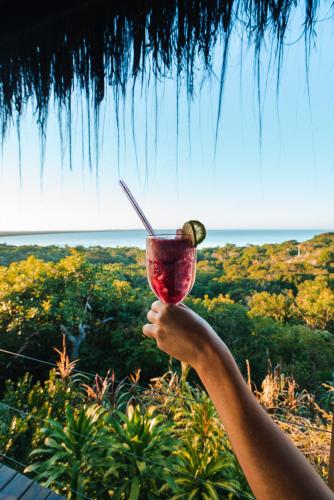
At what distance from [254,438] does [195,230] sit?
1.52 ft

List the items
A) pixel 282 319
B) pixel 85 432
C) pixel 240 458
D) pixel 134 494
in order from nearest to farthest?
pixel 240 458, pixel 134 494, pixel 85 432, pixel 282 319

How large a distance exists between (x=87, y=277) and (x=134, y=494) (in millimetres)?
5053

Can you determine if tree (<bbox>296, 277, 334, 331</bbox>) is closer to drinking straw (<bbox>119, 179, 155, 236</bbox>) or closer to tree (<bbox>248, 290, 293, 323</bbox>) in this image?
tree (<bbox>248, 290, 293, 323</bbox>)

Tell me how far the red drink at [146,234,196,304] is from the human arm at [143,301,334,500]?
0.80 ft

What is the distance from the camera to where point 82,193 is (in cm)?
133

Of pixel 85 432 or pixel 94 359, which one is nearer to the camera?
pixel 85 432

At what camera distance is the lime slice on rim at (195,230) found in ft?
2.51

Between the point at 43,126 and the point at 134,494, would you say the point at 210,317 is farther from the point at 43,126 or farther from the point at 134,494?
the point at 43,126

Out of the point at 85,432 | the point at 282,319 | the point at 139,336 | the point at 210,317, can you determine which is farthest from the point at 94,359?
the point at 85,432

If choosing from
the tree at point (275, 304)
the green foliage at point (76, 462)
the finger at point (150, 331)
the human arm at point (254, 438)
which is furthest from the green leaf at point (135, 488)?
the tree at point (275, 304)

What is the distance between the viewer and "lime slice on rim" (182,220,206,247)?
0.76m

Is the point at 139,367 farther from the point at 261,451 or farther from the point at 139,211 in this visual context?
the point at 261,451

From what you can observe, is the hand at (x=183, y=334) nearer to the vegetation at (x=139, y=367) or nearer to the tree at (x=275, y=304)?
the vegetation at (x=139, y=367)

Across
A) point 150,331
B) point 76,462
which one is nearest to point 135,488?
point 76,462
